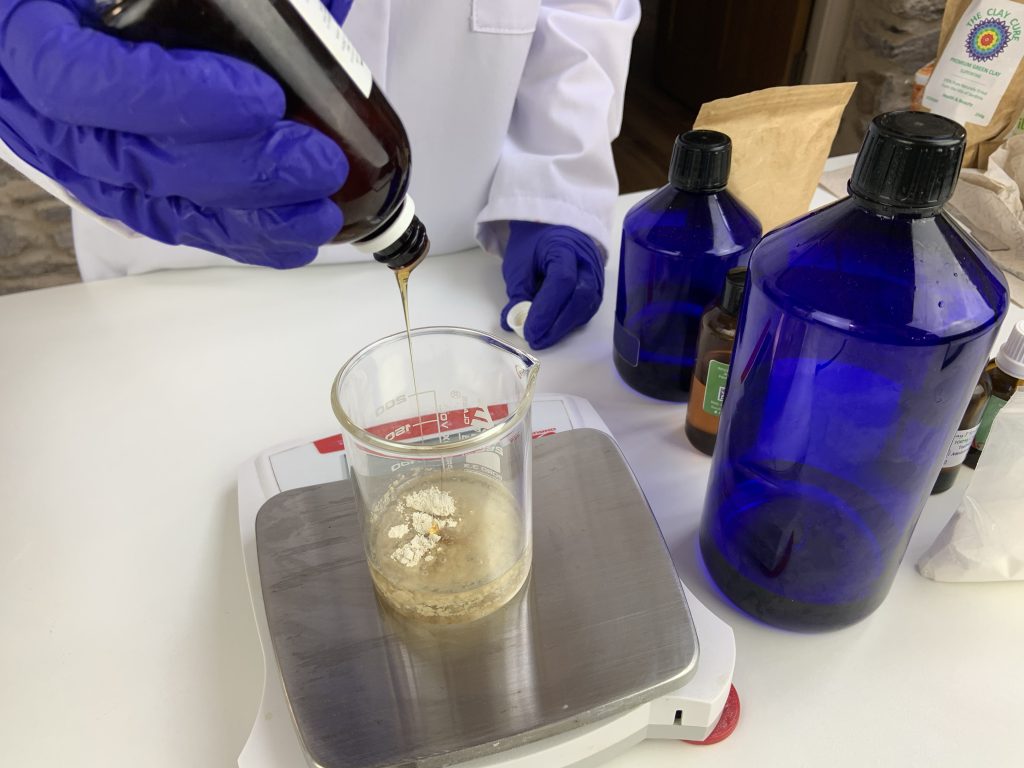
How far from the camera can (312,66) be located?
45 cm

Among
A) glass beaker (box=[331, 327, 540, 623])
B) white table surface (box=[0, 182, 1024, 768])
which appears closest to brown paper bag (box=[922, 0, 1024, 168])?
white table surface (box=[0, 182, 1024, 768])

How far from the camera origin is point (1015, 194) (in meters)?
1.00

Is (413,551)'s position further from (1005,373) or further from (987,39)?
(987,39)

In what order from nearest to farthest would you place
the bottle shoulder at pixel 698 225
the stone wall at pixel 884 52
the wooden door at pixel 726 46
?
1. the bottle shoulder at pixel 698 225
2. the stone wall at pixel 884 52
3. the wooden door at pixel 726 46

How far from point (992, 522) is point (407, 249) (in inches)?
19.8

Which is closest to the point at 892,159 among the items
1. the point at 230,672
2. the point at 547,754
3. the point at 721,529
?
the point at 721,529

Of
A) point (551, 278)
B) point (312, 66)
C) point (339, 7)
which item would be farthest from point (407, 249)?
point (551, 278)

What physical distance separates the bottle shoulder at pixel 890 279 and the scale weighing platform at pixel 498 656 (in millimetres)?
236

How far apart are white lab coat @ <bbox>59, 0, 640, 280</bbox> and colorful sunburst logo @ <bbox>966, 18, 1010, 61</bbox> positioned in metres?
0.47

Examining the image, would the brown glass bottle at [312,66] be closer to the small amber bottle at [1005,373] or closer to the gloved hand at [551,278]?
the gloved hand at [551,278]

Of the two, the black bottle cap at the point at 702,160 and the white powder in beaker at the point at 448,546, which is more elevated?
the black bottle cap at the point at 702,160

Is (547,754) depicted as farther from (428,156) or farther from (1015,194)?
(1015,194)

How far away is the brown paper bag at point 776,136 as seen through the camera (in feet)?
2.72

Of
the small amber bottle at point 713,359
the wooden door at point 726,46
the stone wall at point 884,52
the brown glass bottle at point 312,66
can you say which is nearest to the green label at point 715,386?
the small amber bottle at point 713,359
